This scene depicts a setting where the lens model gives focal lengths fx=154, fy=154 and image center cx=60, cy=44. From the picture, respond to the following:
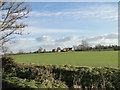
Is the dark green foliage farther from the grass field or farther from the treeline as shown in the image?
the treeline

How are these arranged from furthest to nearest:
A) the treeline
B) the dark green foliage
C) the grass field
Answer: the treeline → the grass field → the dark green foliage

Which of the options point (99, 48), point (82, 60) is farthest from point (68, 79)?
point (99, 48)

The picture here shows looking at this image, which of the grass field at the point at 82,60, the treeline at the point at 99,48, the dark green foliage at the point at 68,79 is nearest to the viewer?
the dark green foliage at the point at 68,79

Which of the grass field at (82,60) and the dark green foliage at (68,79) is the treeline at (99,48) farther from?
the dark green foliage at (68,79)

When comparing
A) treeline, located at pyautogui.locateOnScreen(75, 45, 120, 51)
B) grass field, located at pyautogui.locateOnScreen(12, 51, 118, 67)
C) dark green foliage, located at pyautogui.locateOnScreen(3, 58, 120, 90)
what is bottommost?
dark green foliage, located at pyautogui.locateOnScreen(3, 58, 120, 90)

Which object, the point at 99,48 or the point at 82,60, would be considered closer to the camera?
the point at 82,60

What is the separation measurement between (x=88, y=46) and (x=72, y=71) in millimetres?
22374

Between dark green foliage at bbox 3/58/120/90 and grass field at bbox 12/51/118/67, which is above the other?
grass field at bbox 12/51/118/67

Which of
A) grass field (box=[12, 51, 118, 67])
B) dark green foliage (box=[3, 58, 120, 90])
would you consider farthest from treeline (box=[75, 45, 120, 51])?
dark green foliage (box=[3, 58, 120, 90])

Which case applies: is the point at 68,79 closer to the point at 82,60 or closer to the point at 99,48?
the point at 82,60

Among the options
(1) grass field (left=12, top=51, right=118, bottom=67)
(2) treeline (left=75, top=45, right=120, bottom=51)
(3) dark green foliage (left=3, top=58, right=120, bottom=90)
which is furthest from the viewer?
(2) treeline (left=75, top=45, right=120, bottom=51)

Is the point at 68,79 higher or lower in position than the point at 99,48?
lower

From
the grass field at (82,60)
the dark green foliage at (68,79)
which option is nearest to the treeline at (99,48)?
the grass field at (82,60)

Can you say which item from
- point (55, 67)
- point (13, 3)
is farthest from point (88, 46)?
point (55, 67)
